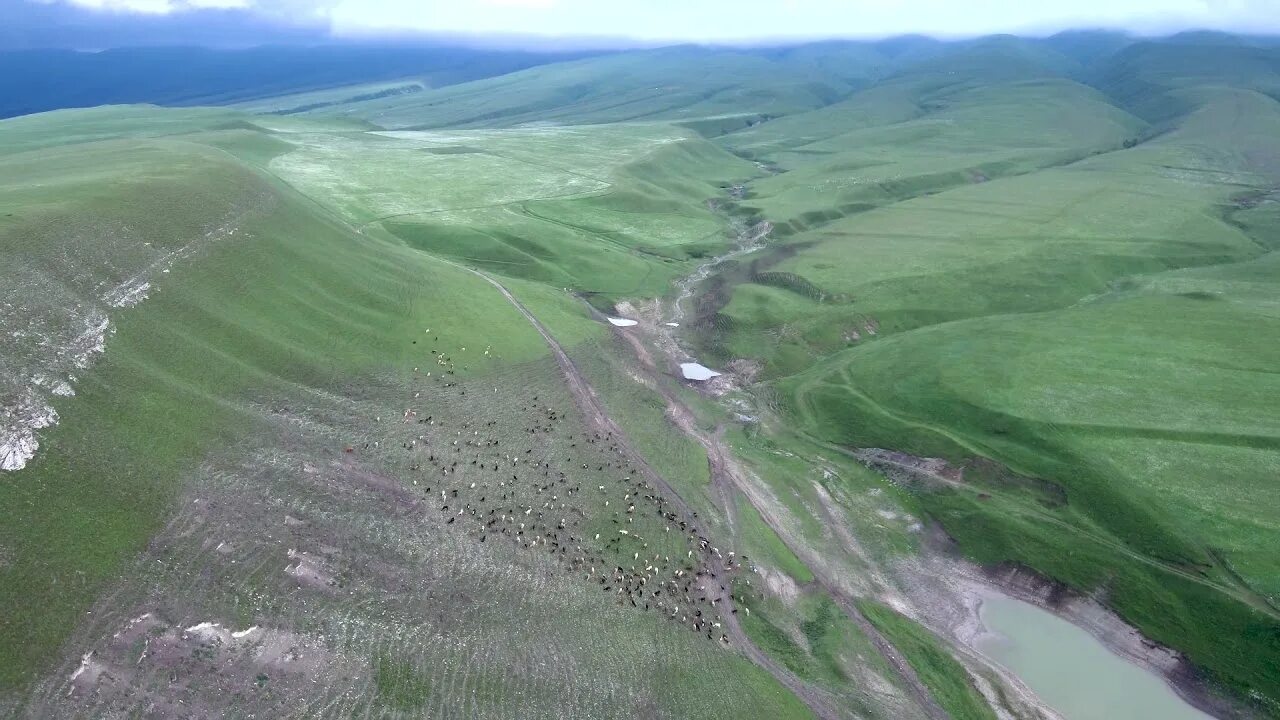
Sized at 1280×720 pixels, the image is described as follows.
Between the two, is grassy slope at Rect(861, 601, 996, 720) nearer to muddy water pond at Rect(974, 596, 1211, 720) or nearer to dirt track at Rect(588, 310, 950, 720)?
dirt track at Rect(588, 310, 950, 720)

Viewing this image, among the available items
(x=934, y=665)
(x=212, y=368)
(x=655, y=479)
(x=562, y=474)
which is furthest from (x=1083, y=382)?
(x=212, y=368)

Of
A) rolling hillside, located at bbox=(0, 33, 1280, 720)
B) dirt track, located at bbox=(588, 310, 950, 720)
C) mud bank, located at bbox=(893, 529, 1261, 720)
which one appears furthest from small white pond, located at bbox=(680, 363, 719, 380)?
mud bank, located at bbox=(893, 529, 1261, 720)

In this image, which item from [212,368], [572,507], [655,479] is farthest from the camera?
[655,479]

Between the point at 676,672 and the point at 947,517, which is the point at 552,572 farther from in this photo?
the point at 947,517

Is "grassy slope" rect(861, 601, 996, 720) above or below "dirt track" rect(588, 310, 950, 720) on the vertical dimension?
below

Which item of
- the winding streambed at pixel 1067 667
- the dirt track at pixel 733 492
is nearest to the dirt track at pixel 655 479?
the dirt track at pixel 733 492

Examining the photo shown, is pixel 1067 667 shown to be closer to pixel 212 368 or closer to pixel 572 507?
pixel 572 507

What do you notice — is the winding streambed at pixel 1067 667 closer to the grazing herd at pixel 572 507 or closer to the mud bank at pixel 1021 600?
the mud bank at pixel 1021 600

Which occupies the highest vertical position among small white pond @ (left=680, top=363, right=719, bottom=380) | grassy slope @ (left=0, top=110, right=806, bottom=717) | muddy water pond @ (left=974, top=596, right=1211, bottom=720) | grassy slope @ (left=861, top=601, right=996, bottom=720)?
grassy slope @ (left=0, top=110, right=806, bottom=717)
